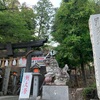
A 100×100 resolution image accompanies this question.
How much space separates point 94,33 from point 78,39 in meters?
4.39

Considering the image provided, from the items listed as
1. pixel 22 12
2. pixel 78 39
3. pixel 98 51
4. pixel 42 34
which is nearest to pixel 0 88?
pixel 22 12

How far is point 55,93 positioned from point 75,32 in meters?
4.44

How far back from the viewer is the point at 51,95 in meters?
5.68

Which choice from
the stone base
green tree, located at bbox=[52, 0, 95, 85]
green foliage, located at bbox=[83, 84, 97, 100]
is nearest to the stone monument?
the stone base

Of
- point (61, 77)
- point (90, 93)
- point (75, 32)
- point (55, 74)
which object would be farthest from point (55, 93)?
point (75, 32)

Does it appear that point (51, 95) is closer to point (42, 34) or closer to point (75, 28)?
point (75, 28)

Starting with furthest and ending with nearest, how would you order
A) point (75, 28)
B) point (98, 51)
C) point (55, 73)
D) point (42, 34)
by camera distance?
point (42, 34) → point (75, 28) → point (55, 73) → point (98, 51)

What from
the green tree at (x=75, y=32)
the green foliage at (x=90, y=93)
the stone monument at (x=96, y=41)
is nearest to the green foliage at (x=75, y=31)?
the green tree at (x=75, y=32)

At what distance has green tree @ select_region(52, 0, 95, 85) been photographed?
8.61 m

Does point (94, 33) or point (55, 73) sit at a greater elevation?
point (94, 33)

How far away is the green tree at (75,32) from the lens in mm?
8609

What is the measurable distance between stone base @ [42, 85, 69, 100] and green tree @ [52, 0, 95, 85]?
3.34 meters

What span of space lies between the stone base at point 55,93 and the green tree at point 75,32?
3337 millimetres

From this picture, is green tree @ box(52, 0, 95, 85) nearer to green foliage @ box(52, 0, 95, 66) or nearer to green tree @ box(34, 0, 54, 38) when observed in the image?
green foliage @ box(52, 0, 95, 66)
